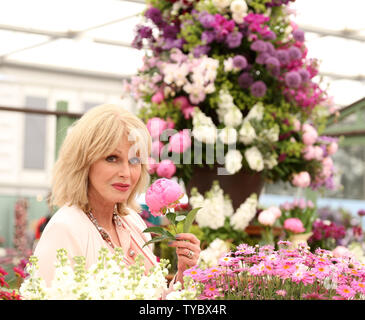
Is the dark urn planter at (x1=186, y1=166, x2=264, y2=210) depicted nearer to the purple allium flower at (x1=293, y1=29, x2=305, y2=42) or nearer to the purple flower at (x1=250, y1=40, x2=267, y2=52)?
the purple flower at (x1=250, y1=40, x2=267, y2=52)

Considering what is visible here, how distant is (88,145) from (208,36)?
4.34 ft

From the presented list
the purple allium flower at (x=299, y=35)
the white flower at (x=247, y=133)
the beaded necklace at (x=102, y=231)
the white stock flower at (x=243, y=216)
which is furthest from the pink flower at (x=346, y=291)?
the purple allium flower at (x=299, y=35)

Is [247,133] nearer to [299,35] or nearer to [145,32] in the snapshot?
[299,35]

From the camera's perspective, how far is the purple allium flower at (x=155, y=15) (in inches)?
104

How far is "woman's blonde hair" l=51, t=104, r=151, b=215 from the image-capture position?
1.29m

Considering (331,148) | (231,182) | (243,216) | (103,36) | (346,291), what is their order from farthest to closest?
(103,36) → (331,148) → (231,182) → (243,216) → (346,291)

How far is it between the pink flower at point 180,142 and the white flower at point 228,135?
0.14m

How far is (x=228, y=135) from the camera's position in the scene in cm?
238

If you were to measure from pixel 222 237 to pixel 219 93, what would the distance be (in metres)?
0.62

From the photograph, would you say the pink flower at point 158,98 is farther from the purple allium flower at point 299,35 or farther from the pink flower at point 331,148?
the pink flower at point 331,148

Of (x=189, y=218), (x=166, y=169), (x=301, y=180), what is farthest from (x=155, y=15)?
(x=189, y=218)

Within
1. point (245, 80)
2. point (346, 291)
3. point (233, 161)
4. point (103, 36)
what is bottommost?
point (346, 291)

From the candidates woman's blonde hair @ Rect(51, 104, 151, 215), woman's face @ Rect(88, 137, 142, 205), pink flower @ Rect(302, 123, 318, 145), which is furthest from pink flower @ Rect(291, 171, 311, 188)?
woman's face @ Rect(88, 137, 142, 205)

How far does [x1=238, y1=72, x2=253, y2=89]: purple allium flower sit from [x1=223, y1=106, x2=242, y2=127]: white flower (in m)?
0.14
